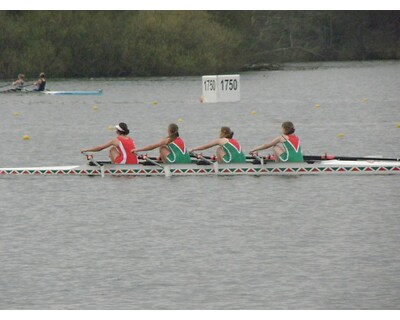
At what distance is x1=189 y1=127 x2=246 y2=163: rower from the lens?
2597cm

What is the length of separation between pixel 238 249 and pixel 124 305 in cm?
394

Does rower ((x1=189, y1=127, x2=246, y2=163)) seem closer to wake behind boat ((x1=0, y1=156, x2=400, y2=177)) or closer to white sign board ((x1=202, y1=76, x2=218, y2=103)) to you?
wake behind boat ((x1=0, y1=156, x2=400, y2=177))

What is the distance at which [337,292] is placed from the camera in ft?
55.8

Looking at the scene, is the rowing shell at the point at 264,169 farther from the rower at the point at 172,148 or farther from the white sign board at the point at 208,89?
the white sign board at the point at 208,89

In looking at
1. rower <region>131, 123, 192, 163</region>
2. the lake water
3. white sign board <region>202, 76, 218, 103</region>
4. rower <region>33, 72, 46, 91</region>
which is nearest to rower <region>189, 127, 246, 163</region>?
rower <region>131, 123, 192, 163</region>

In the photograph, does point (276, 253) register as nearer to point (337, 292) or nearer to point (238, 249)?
point (238, 249)

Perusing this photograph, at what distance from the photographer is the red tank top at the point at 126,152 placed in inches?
1041

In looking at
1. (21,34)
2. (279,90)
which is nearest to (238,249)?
(279,90)

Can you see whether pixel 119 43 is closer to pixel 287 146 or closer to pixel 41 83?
pixel 41 83

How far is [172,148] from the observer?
26.3 metres

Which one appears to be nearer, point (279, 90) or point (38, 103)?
point (38, 103)

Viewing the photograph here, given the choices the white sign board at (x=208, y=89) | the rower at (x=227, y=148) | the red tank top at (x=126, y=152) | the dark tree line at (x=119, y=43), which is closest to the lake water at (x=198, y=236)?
the red tank top at (x=126, y=152)

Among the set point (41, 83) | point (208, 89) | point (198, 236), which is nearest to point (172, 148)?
point (198, 236)

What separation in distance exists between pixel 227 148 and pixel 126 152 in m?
2.22
